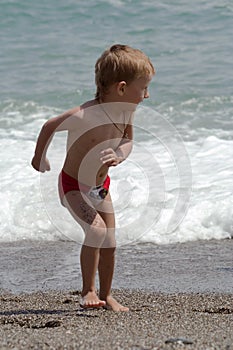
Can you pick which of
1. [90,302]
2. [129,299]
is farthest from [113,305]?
[129,299]

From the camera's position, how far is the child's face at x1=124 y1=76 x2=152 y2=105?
359 cm

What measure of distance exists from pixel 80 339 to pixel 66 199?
0.94 metres

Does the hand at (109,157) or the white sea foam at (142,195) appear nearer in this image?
the hand at (109,157)

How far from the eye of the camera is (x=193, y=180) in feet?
21.8

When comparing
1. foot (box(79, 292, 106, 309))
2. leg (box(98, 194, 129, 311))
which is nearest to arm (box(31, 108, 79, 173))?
leg (box(98, 194, 129, 311))

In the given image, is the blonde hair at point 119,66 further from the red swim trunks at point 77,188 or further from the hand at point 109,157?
the red swim trunks at point 77,188

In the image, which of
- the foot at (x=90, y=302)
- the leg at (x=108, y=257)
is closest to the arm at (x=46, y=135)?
Answer: the leg at (x=108, y=257)

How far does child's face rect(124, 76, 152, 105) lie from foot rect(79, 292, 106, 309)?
Answer: 934 mm

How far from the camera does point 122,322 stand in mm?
3305

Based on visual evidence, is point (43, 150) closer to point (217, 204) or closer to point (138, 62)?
point (138, 62)

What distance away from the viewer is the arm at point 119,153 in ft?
11.2

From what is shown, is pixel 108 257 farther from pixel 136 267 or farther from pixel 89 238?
pixel 136 267

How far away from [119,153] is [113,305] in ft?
2.40

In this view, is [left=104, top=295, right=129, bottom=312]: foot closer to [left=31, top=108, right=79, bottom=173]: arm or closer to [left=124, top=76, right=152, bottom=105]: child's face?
[left=31, top=108, right=79, bottom=173]: arm
